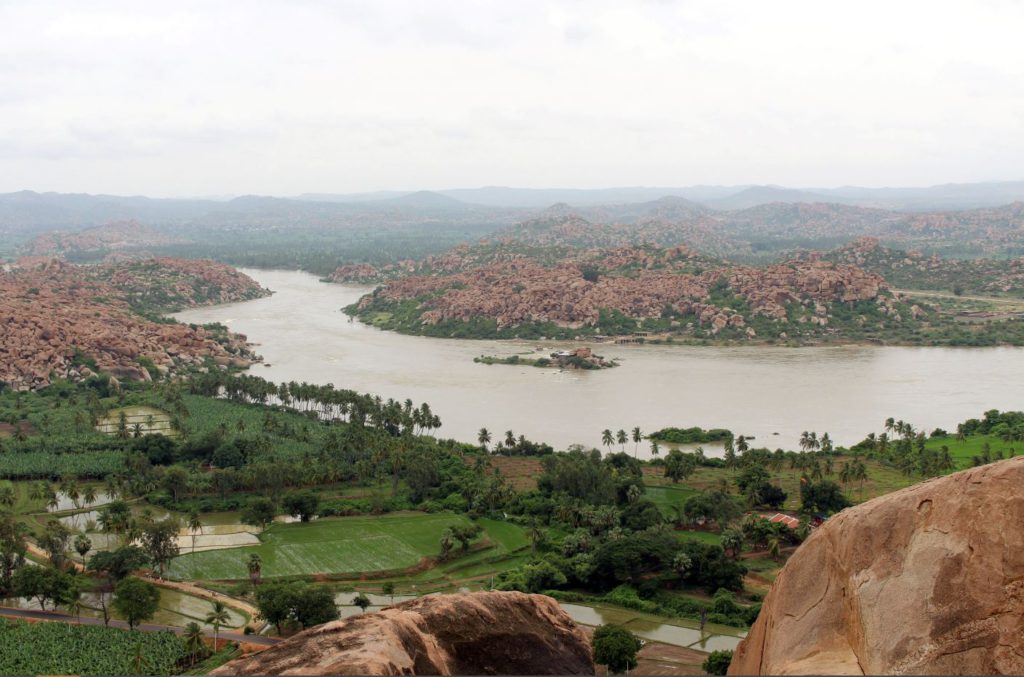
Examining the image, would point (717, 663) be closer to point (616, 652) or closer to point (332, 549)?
point (616, 652)

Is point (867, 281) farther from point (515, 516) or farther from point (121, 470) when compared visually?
point (121, 470)

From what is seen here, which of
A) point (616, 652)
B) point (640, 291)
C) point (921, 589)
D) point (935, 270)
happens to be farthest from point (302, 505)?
point (935, 270)

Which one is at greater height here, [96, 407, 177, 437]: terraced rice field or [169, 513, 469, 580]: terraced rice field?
[96, 407, 177, 437]: terraced rice field

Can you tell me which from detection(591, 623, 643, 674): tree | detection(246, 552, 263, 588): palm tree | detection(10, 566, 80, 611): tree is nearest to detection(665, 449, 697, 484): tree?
detection(591, 623, 643, 674): tree

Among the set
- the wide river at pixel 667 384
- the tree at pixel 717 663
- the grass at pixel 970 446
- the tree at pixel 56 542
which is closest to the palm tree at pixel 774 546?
the tree at pixel 717 663

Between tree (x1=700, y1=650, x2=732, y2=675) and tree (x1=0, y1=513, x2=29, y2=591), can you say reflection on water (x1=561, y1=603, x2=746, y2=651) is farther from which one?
tree (x1=0, y1=513, x2=29, y2=591)

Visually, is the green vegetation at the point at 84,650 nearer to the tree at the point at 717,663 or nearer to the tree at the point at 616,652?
the tree at the point at 616,652

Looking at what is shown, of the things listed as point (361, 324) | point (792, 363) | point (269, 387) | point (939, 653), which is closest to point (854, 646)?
point (939, 653)
